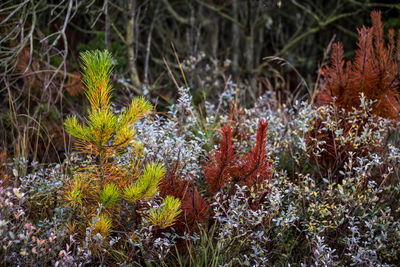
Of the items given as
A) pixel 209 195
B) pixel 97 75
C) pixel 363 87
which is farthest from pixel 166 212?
pixel 363 87

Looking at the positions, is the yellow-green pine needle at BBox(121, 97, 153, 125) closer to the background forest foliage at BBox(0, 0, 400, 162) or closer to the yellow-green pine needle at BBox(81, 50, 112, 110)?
the yellow-green pine needle at BBox(81, 50, 112, 110)

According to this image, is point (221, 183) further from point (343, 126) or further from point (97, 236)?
point (343, 126)

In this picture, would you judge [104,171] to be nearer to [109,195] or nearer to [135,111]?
[109,195]

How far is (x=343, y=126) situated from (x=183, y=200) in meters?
1.36

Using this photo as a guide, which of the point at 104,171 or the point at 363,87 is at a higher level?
the point at 363,87

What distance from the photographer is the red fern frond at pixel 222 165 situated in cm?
188

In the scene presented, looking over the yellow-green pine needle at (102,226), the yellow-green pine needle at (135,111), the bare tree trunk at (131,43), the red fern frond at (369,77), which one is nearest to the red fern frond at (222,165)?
the yellow-green pine needle at (135,111)

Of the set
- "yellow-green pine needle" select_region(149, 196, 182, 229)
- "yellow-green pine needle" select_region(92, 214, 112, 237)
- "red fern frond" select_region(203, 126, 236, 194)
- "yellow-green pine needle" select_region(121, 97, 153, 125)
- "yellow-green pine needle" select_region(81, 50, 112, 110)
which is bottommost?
"yellow-green pine needle" select_region(92, 214, 112, 237)

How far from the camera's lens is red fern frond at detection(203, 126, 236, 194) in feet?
6.17

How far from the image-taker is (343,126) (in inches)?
109

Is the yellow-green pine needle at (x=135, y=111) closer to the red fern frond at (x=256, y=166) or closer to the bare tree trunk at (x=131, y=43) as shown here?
the red fern frond at (x=256, y=166)

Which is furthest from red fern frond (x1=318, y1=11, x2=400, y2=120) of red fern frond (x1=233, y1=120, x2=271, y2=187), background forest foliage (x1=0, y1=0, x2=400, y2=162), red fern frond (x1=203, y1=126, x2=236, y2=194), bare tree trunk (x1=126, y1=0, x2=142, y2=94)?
bare tree trunk (x1=126, y1=0, x2=142, y2=94)

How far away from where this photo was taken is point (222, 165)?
6.38 feet

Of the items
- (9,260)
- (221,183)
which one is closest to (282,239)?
(221,183)
